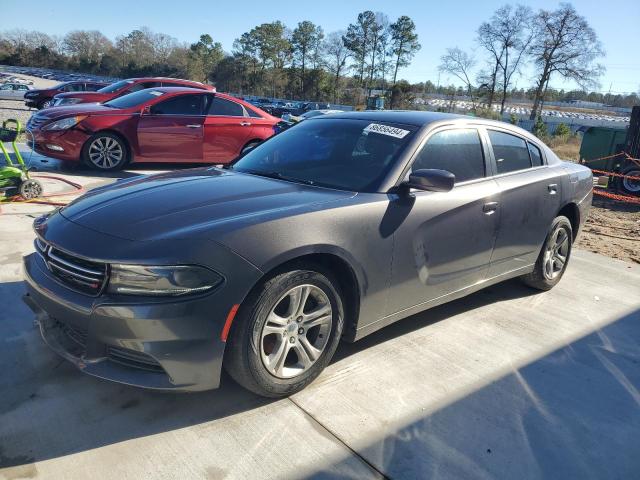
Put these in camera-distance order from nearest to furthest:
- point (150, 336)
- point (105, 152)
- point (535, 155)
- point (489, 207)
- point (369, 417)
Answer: point (150, 336)
point (369, 417)
point (489, 207)
point (535, 155)
point (105, 152)

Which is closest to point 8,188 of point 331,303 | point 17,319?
point 17,319

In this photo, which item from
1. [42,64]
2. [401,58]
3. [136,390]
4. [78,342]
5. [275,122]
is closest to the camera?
[78,342]

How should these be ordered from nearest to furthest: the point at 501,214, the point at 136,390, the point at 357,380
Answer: the point at 136,390 < the point at 357,380 < the point at 501,214

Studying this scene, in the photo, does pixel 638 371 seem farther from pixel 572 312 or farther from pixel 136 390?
pixel 136 390

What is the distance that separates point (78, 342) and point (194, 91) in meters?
7.51

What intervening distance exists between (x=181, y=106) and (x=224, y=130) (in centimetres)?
84

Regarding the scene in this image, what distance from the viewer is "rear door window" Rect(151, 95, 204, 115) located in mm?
8773

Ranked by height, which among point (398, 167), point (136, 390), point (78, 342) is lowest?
point (136, 390)

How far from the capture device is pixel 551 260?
15.4 feet

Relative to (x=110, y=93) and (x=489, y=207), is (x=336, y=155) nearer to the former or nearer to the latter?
(x=489, y=207)

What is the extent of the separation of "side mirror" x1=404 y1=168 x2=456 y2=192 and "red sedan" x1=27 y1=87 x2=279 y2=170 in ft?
21.8

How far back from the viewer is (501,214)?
3828 millimetres

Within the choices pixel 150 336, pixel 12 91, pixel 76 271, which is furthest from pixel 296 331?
pixel 12 91

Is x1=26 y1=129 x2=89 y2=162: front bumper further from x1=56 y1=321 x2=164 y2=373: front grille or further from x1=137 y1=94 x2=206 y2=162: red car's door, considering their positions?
x1=56 y1=321 x2=164 y2=373: front grille
